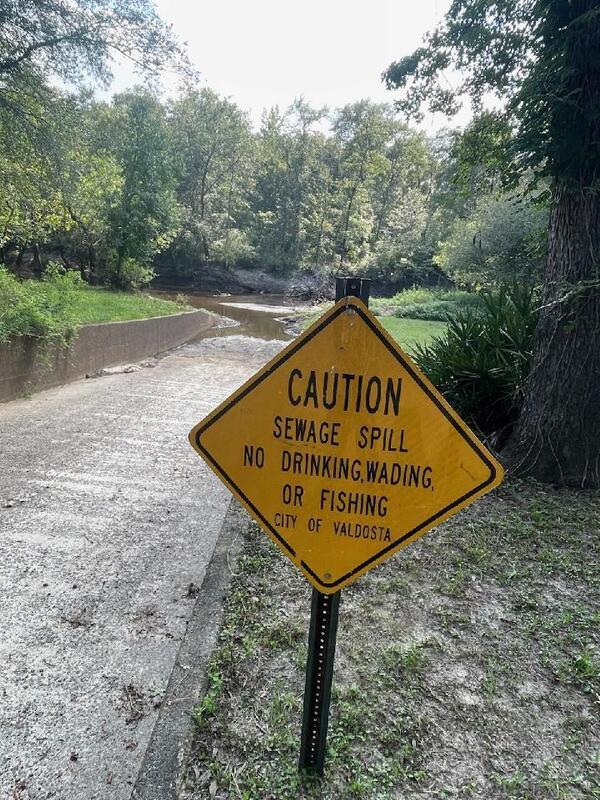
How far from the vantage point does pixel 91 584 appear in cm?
311

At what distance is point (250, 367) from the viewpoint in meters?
13.0

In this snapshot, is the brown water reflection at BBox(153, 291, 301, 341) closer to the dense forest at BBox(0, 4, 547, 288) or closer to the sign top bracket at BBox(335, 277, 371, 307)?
the dense forest at BBox(0, 4, 547, 288)

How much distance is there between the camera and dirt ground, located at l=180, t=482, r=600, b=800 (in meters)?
1.92

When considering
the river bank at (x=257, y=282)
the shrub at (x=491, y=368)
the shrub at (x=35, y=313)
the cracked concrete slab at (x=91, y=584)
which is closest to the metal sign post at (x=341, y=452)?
the cracked concrete slab at (x=91, y=584)

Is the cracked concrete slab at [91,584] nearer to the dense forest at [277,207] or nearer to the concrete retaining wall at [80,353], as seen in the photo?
the concrete retaining wall at [80,353]

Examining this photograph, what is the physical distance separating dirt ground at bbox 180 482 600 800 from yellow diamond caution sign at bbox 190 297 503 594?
2.71 feet

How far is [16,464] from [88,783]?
3534 millimetres

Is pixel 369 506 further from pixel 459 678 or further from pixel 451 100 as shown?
pixel 451 100

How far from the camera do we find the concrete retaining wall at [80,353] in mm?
7086

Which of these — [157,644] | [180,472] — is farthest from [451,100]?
[157,644]

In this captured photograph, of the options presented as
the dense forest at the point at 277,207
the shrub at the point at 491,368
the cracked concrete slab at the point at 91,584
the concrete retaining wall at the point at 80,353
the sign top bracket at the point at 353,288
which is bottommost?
the cracked concrete slab at the point at 91,584

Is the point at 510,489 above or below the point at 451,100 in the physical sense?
below

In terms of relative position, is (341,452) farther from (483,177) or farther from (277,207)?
(277,207)

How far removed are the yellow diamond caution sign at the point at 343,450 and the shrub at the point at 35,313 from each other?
6.14 metres
